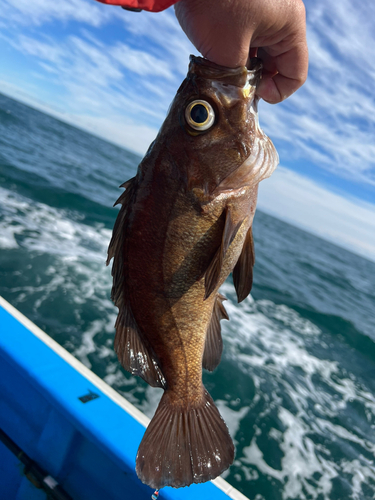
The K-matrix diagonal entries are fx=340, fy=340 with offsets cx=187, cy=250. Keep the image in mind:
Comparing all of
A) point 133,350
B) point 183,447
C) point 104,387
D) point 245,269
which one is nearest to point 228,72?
point 245,269

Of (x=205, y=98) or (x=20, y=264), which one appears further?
(x=20, y=264)

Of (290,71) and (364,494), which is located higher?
(290,71)

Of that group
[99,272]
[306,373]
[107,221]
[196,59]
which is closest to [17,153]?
[107,221]

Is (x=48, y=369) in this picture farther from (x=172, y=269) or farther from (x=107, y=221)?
(x=107, y=221)

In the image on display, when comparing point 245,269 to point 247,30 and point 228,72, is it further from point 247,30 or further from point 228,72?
point 247,30

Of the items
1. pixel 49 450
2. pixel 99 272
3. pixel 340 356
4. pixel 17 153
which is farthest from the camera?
pixel 17 153

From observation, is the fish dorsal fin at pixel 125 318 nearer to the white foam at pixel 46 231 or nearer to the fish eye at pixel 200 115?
the fish eye at pixel 200 115

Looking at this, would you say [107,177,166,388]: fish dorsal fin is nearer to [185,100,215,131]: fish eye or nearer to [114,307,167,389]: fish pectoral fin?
[114,307,167,389]: fish pectoral fin
